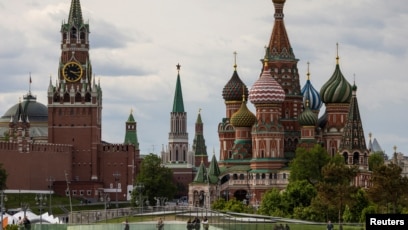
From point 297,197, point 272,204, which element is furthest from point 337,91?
point 297,197

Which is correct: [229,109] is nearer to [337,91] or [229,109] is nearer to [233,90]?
[233,90]

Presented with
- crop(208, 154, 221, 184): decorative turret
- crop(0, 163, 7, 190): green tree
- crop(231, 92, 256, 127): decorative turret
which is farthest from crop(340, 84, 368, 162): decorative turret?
crop(0, 163, 7, 190): green tree

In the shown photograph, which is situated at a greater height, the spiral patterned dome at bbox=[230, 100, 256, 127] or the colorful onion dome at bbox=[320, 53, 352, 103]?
the colorful onion dome at bbox=[320, 53, 352, 103]

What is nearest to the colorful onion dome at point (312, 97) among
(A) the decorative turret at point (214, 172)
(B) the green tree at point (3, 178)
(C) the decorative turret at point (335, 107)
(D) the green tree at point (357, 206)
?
(C) the decorative turret at point (335, 107)

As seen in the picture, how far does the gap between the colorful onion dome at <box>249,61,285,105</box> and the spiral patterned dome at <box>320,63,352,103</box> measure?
6271 millimetres

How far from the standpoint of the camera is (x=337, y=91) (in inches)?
7411

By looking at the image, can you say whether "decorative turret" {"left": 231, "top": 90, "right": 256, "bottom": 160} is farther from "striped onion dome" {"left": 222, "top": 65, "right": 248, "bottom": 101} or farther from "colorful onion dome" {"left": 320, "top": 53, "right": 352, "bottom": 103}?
"colorful onion dome" {"left": 320, "top": 53, "right": 352, "bottom": 103}

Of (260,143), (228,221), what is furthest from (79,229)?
(260,143)

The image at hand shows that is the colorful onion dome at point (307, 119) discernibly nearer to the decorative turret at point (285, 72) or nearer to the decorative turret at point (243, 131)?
the decorative turret at point (285, 72)

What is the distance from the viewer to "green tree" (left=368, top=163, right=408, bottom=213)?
383 feet

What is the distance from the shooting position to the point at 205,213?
96375 mm

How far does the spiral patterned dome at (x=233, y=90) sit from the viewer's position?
647 feet

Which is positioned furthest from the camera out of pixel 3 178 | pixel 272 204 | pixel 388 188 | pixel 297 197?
pixel 3 178

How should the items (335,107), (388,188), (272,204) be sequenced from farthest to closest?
(335,107), (272,204), (388,188)
